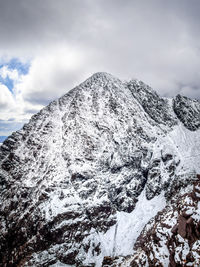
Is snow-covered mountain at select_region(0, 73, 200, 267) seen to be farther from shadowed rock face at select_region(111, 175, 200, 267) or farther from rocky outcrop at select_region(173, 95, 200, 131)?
rocky outcrop at select_region(173, 95, 200, 131)

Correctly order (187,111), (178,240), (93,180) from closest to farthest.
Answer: (178,240), (93,180), (187,111)

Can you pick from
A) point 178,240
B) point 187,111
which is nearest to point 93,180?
point 178,240

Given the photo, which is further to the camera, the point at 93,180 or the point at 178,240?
the point at 93,180

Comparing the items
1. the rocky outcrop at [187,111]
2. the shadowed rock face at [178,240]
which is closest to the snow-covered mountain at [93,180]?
the shadowed rock face at [178,240]

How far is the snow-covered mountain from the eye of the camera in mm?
57750

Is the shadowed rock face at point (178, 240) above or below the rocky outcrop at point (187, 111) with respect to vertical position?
below

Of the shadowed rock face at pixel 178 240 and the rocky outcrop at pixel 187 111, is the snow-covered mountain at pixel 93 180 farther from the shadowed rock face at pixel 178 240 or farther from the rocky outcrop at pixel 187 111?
the rocky outcrop at pixel 187 111

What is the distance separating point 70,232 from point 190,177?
171 ft

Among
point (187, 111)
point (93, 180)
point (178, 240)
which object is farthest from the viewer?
point (187, 111)

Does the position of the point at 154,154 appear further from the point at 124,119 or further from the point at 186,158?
the point at 124,119

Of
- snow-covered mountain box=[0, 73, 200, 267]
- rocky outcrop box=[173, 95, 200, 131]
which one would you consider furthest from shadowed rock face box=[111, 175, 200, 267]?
rocky outcrop box=[173, 95, 200, 131]

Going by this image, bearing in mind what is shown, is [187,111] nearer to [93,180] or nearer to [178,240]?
[93,180]

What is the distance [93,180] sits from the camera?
72.4m

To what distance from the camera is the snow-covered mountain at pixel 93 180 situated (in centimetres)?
5775
